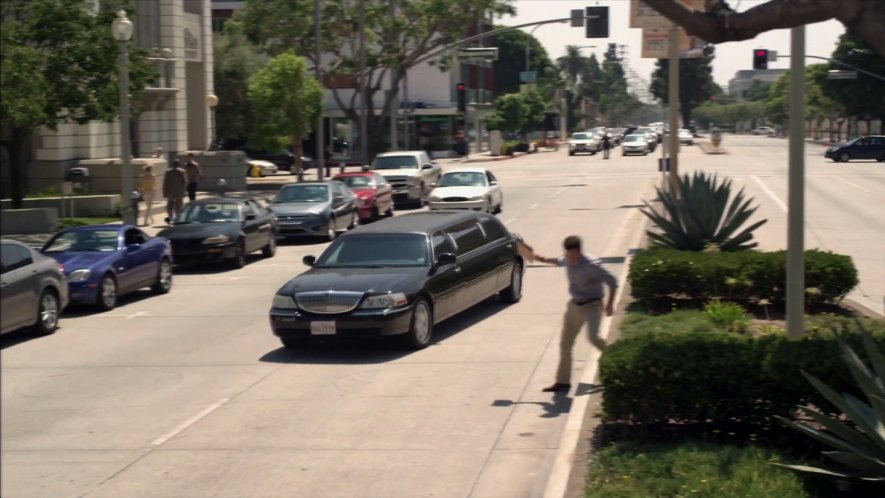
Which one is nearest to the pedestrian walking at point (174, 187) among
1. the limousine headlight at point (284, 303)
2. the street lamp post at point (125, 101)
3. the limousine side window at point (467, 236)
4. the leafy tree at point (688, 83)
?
the street lamp post at point (125, 101)

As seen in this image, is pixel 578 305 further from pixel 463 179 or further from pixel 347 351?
pixel 463 179

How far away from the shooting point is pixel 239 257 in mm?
23453

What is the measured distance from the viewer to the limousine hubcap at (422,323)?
45.5ft

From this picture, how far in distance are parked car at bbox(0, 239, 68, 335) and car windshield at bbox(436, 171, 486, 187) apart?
61.4 feet

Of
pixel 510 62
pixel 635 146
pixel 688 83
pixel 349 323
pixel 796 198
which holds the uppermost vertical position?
pixel 510 62

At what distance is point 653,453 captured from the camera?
26.8 feet

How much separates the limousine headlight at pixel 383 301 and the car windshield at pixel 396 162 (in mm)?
26278

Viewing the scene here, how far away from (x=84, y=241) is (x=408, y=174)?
20.2 meters

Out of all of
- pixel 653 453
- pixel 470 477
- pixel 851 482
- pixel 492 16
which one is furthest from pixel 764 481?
pixel 492 16

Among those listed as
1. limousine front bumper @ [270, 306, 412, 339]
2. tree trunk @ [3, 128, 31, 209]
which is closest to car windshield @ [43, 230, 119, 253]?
limousine front bumper @ [270, 306, 412, 339]

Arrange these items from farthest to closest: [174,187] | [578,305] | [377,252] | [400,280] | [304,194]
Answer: [174,187] < [304,194] < [377,252] < [400,280] < [578,305]

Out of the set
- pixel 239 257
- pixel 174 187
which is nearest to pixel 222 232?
pixel 239 257

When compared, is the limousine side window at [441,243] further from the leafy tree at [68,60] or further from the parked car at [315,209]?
the leafy tree at [68,60]

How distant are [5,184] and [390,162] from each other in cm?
1256
